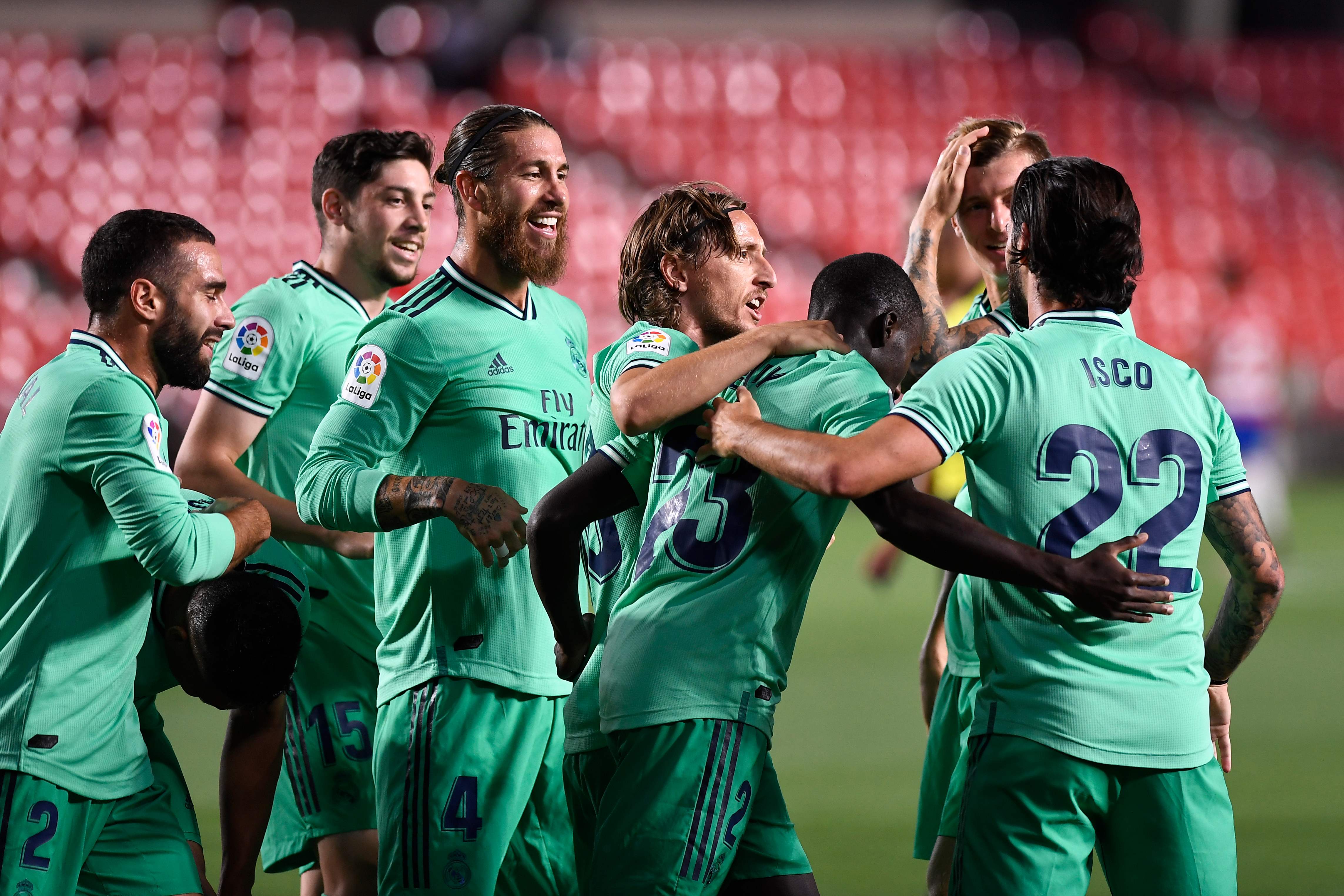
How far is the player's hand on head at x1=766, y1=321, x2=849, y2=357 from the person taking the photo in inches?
114

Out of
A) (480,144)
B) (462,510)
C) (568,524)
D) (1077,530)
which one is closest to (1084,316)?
(1077,530)

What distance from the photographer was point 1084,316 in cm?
286

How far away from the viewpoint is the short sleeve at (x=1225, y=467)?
9.55 ft

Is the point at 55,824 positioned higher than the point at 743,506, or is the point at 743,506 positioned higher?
the point at 743,506

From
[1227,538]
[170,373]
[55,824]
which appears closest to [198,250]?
[170,373]

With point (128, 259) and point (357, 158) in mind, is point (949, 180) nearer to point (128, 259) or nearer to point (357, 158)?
point (357, 158)

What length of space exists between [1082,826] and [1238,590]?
70cm

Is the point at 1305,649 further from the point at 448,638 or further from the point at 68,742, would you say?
the point at 68,742

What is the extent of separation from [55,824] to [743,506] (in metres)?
1.73

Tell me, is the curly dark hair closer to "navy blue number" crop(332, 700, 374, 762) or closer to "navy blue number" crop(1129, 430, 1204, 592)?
"navy blue number" crop(1129, 430, 1204, 592)

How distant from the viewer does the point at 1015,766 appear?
275cm

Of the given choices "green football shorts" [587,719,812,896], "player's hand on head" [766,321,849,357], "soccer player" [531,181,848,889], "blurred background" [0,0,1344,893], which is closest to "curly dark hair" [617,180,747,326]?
"soccer player" [531,181,848,889]

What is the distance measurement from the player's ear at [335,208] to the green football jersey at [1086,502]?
2.56 meters

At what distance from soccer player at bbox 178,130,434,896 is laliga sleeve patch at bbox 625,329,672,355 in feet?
4.15
